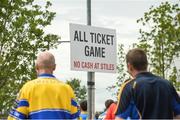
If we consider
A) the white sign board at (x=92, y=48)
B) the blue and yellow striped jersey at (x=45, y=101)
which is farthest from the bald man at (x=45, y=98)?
the white sign board at (x=92, y=48)

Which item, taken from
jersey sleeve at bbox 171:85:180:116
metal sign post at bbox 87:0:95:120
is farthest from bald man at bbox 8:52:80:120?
metal sign post at bbox 87:0:95:120

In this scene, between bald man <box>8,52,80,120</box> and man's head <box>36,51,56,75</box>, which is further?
man's head <box>36,51,56,75</box>

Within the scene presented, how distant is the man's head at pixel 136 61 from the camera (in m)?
6.23

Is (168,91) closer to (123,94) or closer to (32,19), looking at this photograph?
(123,94)

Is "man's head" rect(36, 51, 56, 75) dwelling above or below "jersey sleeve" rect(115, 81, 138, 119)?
above

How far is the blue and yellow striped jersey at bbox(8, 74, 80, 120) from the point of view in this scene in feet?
22.5

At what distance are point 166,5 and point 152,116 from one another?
2728cm

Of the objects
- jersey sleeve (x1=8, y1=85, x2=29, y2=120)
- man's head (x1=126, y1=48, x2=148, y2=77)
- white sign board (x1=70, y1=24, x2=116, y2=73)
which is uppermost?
white sign board (x1=70, y1=24, x2=116, y2=73)

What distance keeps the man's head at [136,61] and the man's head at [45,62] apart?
104 centimetres

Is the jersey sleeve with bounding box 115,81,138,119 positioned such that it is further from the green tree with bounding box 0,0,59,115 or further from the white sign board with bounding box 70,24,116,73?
the green tree with bounding box 0,0,59,115

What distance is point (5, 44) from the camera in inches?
1066

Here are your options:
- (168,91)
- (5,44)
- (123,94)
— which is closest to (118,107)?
(123,94)

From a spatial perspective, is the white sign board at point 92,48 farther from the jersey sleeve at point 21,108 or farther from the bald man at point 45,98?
the jersey sleeve at point 21,108

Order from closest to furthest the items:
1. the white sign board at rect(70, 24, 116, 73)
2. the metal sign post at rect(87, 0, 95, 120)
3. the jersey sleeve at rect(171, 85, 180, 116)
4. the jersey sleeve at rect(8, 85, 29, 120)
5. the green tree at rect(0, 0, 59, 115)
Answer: the jersey sleeve at rect(171, 85, 180, 116) < the jersey sleeve at rect(8, 85, 29, 120) < the white sign board at rect(70, 24, 116, 73) < the metal sign post at rect(87, 0, 95, 120) < the green tree at rect(0, 0, 59, 115)
